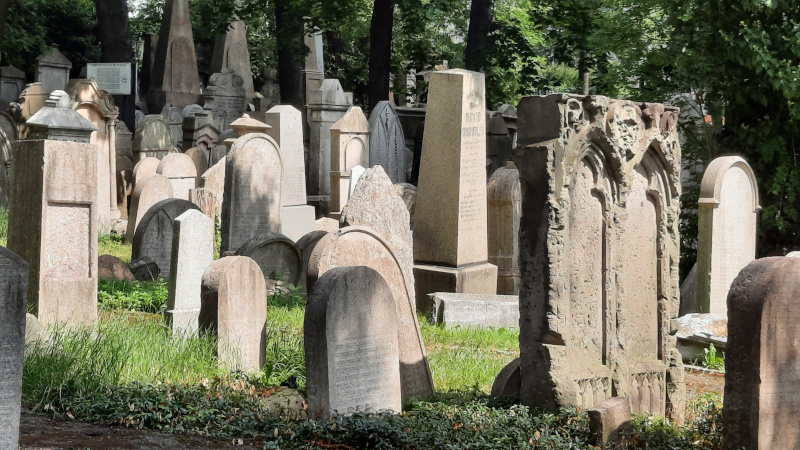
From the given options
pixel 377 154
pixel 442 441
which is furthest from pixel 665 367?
pixel 377 154

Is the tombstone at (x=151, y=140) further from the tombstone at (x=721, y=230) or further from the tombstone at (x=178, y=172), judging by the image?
the tombstone at (x=721, y=230)

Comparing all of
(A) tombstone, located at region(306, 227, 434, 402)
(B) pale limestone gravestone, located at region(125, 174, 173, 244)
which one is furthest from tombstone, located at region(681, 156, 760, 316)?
(B) pale limestone gravestone, located at region(125, 174, 173, 244)

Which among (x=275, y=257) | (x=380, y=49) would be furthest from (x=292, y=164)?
(x=380, y=49)

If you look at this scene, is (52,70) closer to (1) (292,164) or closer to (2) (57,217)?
(1) (292,164)

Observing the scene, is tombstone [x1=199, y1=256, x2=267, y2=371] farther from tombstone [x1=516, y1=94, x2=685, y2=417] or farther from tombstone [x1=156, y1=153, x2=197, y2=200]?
tombstone [x1=156, y1=153, x2=197, y2=200]

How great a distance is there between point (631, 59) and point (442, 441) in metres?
11.6

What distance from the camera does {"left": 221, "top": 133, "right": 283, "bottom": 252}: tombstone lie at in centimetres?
1287

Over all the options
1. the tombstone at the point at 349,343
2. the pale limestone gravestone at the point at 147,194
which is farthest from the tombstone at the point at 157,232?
the tombstone at the point at 349,343

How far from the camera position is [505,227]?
13641 mm

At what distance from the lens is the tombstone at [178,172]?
16.6 metres

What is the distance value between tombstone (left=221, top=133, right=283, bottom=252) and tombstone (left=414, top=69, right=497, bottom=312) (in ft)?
7.03

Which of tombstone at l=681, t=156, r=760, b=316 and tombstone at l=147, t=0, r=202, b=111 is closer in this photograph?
tombstone at l=681, t=156, r=760, b=316

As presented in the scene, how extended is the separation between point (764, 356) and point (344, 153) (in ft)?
37.8

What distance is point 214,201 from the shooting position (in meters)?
14.7
